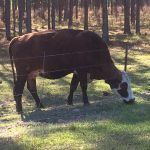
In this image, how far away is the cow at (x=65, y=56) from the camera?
1175 cm

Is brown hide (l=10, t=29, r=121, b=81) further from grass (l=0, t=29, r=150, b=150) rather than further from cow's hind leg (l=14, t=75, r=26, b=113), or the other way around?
grass (l=0, t=29, r=150, b=150)

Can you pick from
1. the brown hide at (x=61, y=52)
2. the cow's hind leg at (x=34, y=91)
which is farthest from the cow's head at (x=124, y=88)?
the cow's hind leg at (x=34, y=91)

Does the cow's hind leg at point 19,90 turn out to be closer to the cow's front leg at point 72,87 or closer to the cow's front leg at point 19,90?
the cow's front leg at point 19,90

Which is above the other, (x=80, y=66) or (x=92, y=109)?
(x=80, y=66)

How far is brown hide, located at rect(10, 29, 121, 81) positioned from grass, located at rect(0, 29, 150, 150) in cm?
105

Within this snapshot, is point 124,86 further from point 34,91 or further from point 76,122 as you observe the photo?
point 76,122

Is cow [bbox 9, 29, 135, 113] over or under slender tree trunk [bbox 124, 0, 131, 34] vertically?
under

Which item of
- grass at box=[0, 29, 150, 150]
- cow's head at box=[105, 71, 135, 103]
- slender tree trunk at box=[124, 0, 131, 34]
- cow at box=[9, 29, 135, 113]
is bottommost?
grass at box=[0, 29, 150, 150]

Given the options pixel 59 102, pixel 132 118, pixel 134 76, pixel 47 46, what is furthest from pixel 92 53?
pixel 134 76

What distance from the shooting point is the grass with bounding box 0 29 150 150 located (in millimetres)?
6980

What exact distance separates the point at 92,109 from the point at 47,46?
2.15m

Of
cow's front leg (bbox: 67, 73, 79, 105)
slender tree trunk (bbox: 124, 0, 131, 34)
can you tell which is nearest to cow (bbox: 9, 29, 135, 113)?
cow's front leg (bbox: 67, 73, 79, 105)

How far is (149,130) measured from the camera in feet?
25.2

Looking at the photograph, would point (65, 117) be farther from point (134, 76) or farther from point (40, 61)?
point (134, 76)
